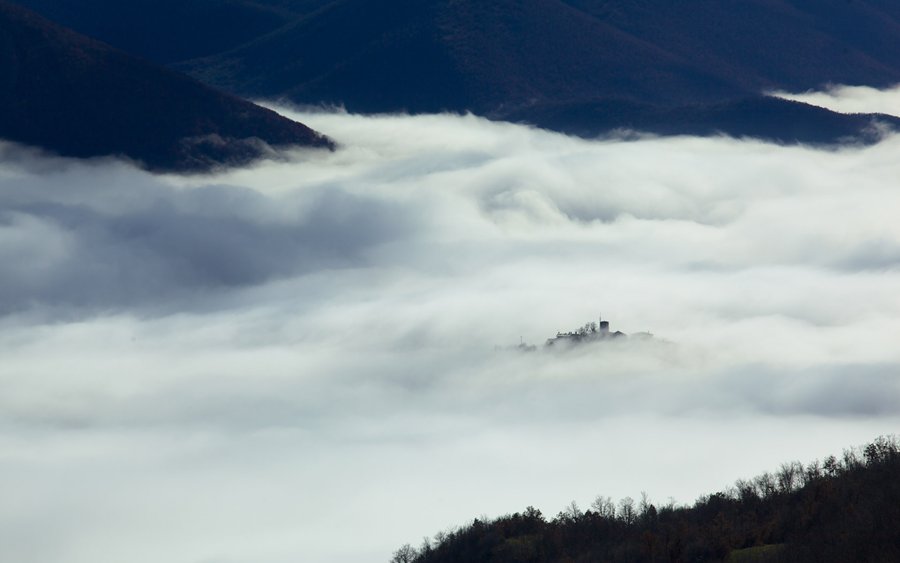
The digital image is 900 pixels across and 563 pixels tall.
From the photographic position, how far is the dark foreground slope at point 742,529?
84.6m

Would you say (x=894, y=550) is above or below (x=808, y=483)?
below

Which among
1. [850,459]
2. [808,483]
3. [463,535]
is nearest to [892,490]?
[808,483]

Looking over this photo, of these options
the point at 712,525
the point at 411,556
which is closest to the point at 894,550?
the point at 712,525

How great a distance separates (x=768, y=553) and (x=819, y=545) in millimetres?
4140

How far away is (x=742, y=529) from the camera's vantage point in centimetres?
9394

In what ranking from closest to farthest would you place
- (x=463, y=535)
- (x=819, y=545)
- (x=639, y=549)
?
(x=819, y=545)
(x=639, y=549)
(x=463, y=535)

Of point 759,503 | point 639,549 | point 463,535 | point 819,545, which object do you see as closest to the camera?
point 819,545

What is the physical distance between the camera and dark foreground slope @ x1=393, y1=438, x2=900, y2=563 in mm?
84625

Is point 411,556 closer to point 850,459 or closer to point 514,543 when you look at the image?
point 514,543

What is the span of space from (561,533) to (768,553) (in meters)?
15.5

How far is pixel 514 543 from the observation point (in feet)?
335

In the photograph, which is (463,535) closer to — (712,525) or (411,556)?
(411,556)

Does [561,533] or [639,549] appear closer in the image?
[639,549]

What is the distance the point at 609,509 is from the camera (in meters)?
113
